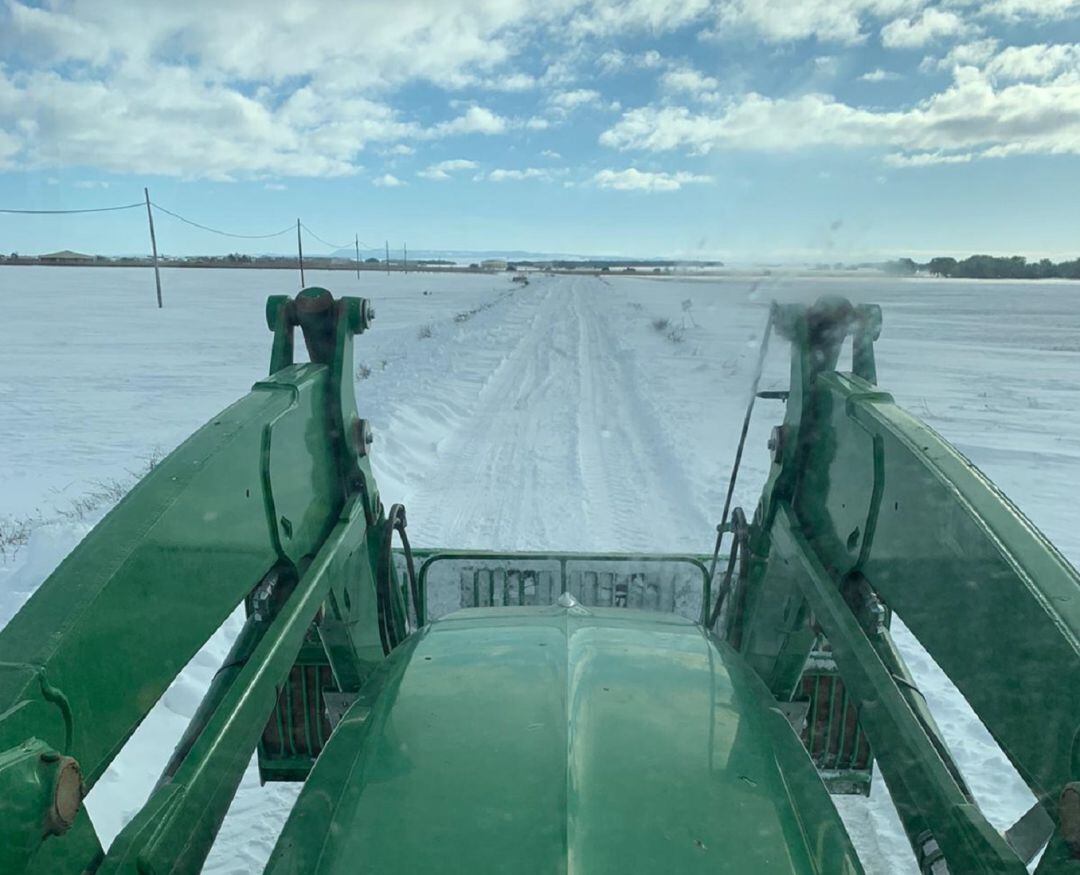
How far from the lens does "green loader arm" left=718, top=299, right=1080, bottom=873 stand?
1474 millimetres

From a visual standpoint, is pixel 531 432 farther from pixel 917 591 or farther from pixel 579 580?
pixel 917 591

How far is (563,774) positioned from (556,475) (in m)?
6.97

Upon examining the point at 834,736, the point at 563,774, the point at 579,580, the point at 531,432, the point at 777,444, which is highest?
the point at 777,444

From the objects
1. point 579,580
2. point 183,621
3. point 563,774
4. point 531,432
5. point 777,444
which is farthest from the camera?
point 531,432

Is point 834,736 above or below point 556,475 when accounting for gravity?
above

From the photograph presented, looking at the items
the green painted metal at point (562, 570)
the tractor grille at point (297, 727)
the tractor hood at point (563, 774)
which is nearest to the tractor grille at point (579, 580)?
the green painted metal at point (562, 570)

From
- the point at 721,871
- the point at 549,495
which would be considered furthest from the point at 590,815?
the point at 549,495

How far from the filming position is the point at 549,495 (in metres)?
7.76

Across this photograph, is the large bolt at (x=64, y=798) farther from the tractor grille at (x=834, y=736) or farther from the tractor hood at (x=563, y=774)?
the tractor grille at (x=834, y=736)

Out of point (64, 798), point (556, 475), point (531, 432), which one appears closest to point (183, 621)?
point (64, 798)

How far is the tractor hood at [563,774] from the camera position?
1.36m

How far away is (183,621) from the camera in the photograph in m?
1.83

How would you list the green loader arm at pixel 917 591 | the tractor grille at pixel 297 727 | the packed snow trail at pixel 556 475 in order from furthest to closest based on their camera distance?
the packed snow trail at pixel 556 475
the tractor grille at pixel 297 727
the green loader arm at pixel 917 591

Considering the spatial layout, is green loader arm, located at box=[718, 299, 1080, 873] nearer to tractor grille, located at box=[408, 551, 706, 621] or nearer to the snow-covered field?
the snow-covered field
